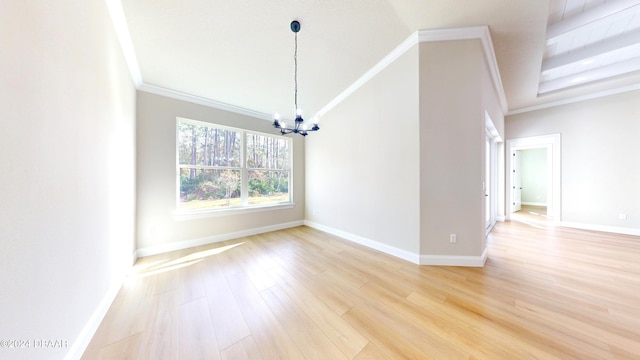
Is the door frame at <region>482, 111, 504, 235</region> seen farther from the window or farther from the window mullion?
the window mullion

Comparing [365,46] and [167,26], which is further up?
[365,46]

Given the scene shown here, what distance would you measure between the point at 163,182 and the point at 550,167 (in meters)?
8.30

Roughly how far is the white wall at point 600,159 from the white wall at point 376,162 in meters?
4.71

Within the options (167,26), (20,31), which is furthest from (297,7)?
(20,31)

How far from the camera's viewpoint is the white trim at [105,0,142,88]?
1.91 m

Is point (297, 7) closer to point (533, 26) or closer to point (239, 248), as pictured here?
point (533, 26)

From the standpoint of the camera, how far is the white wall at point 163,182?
3.00m

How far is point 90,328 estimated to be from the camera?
56.3 inches

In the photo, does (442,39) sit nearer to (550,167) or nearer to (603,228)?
(550,167)

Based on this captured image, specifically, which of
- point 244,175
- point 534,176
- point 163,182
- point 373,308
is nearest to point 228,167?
point 244,175

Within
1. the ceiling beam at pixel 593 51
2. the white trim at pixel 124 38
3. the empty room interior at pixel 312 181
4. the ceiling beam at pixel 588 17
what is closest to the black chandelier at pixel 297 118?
the empty room interior at pixel 312 181

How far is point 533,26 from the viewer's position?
2.39 metres

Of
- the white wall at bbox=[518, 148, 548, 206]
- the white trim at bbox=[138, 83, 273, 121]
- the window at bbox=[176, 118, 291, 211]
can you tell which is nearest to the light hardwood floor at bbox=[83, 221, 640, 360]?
the window at bbox=[176, 118, 291, 211]

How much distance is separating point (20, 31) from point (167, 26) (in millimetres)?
1768
